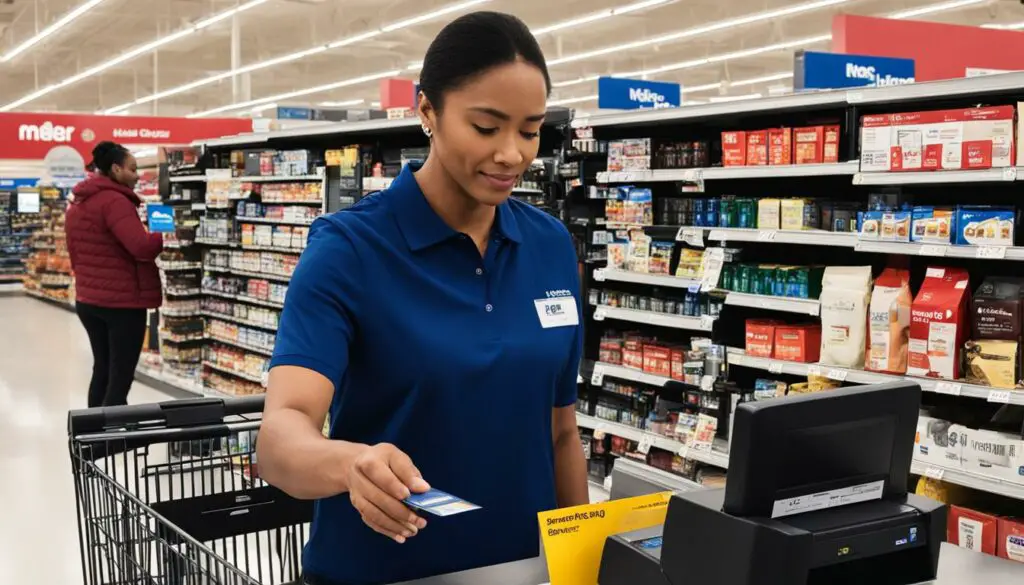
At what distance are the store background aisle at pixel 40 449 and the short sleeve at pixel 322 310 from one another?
12.2 ft

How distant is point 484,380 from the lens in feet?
4.91

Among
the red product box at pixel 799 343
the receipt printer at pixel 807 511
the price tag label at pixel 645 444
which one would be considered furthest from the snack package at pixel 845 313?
the receipt printer at pixel 807 511

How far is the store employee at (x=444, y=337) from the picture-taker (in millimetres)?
1401

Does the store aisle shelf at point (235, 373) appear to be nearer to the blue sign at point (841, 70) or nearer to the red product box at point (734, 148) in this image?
the red product box at point (734, 148)

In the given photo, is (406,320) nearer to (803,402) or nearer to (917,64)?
(803,402)

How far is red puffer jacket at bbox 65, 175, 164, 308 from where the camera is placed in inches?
247

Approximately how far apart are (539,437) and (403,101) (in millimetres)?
12494

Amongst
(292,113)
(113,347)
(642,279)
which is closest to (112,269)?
(113,347)

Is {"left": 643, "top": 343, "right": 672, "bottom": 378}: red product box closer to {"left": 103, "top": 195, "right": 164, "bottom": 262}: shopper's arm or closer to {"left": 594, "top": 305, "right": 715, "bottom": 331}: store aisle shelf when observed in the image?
{"left": 594, "top": 305, "right": 715, "bottom": 331}: store aisle shelf

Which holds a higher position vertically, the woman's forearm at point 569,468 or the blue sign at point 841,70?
the blue sign at point 841,70

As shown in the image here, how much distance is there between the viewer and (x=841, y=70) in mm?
6883

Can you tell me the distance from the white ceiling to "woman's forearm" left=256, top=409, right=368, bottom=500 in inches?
511

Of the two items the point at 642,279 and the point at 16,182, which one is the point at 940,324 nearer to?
the point at 642,279

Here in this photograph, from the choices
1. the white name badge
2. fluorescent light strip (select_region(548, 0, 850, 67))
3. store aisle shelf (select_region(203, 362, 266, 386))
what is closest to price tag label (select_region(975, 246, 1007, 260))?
the white name badge
